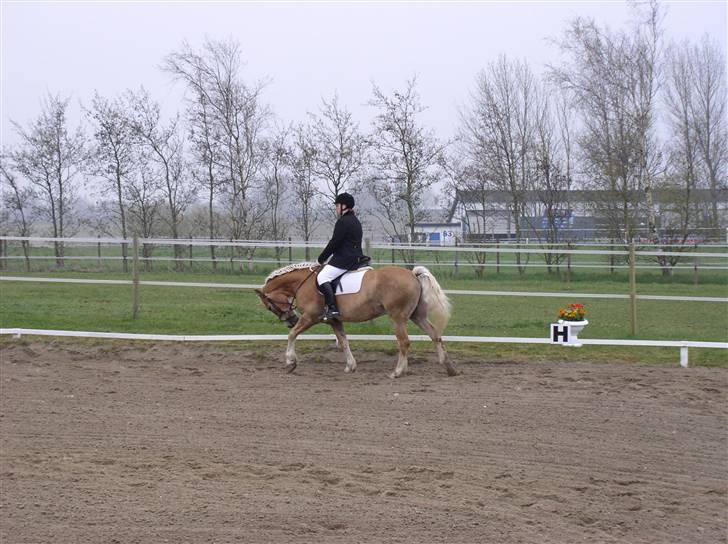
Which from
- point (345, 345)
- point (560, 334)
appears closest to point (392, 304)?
point (345, 345)

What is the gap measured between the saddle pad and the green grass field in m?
2.18

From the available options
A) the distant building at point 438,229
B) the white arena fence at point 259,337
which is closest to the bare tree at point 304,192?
the distant building at point 438,229

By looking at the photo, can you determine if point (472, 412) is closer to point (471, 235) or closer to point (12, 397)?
point (12, 397)

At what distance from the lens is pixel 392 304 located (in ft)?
29.4

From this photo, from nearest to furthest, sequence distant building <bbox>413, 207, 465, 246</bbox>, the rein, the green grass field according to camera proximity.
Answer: the rein
the green grass field
distant building <bbox>413, 207, 465, 246</bbox>

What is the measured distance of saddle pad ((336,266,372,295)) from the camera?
29.7 feet

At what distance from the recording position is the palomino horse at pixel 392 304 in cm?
893

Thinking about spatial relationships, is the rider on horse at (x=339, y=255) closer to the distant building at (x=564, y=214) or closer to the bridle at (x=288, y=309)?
the bridle at (x=288, y=309)

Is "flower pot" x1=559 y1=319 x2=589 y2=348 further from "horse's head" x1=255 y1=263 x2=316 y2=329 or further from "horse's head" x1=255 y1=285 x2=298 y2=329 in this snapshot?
"horse's head" x1=255 y1=285 x2=298 y2=329

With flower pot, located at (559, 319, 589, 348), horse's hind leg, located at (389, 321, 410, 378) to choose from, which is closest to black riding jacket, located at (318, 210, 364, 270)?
horse's hind leg, located at (389, 321, 410, 378)

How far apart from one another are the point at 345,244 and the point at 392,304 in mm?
963

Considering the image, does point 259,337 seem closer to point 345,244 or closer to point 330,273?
point 330,273

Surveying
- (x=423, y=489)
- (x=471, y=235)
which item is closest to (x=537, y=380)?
(x=423, y=489)

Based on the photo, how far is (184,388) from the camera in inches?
325
